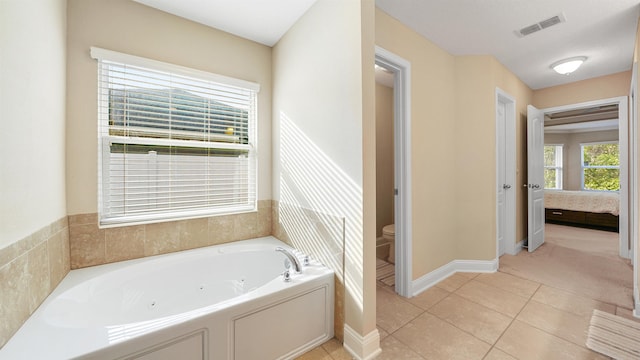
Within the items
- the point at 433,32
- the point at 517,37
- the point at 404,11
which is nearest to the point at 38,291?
the point at 404,11

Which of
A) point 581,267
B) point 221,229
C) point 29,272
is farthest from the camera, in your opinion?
point 581,267

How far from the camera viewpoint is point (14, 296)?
1039mm

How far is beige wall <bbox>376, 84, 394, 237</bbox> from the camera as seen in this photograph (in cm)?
354

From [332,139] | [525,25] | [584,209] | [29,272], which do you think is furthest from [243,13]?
[584,209]

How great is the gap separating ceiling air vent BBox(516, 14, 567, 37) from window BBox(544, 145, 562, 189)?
5948mm

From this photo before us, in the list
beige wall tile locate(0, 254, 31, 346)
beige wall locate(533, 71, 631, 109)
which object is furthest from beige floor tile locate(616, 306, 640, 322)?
beige wall tile locate(0, 254, 31, 346)

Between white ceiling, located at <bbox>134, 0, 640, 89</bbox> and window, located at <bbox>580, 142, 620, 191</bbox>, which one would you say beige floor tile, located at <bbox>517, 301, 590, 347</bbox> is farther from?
window, located at <bbox>580, 142, 620, 191</bbox>

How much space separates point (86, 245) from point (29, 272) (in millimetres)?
592

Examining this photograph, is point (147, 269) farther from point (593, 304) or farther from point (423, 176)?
point (593, 304)

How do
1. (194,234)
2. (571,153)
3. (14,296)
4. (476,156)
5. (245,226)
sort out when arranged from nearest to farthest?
1. (14,296)
2. (194,234)
3. (245,226)
4. (476,156)
5. (571,153)

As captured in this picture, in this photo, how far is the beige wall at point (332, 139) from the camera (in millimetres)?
1473

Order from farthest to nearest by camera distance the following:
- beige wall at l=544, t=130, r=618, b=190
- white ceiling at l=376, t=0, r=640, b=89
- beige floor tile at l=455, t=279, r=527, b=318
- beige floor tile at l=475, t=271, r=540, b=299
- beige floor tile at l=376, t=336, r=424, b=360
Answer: beige wall at l=544, t=130, r=618, b=190
beige floor tile at l=475, t=271, r=540, b=299
beige floor tile at l=455, t=279, r=527, b=318
white ceiling at l=376, t=0, r=640, b=89
beige floor tile at l=376, t=336, r=424, b=360

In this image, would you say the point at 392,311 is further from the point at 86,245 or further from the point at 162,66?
the point at 162,66

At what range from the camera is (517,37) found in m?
2.33
